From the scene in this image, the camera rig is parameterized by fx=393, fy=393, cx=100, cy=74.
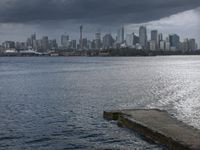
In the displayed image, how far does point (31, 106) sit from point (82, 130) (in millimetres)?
15174

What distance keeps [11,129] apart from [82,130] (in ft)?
19.1

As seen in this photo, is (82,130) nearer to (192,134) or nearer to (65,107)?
(192,134)

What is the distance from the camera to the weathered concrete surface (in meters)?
24.3

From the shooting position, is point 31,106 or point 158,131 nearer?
point 158,131

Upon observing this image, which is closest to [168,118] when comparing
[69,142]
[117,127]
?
[117,127]

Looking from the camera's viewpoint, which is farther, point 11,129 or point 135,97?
point 135,97

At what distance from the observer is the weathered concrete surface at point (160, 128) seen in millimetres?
24266

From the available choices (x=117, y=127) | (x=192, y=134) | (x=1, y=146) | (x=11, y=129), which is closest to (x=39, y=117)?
(x=11, y=129)

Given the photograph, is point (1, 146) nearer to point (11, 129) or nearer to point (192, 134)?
point (11, 129)

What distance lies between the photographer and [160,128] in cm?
2825

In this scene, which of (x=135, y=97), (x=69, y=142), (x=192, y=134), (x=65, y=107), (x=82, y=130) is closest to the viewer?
(x=192, y=134)

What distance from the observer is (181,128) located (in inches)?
1106

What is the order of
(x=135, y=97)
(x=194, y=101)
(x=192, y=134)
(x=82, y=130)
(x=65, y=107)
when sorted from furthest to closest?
(x=135, y=97) < (x=194, y=101) < (x=65, y=107) < (x=82, y=130) < (x=192, y=134)

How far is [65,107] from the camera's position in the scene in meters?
45.2
